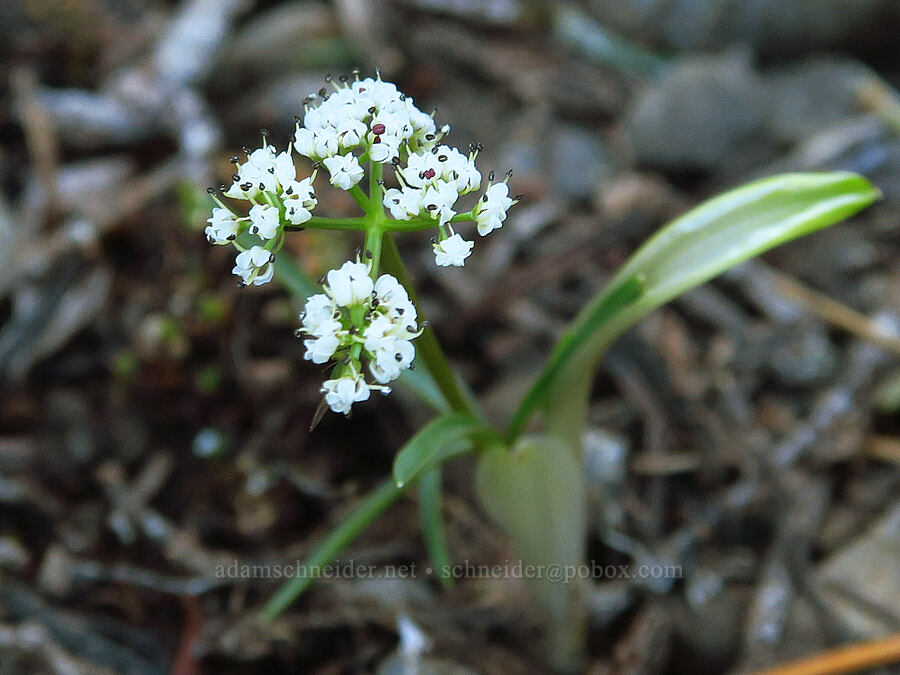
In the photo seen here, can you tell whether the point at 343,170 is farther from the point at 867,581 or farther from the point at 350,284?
the point at 867,581

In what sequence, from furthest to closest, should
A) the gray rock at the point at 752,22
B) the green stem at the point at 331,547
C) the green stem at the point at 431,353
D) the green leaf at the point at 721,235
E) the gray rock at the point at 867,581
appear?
the gray rock at the point at 752,22, the gray rock at the point at 867,581, the green stem at the point at 331,547, the green leaf at the point at 721,235, the green stem at the point at 431,353

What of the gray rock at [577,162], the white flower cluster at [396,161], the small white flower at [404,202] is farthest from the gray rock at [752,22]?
the small white flower at [404,202]

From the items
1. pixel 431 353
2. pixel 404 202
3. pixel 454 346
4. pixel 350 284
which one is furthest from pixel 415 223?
pixel 454 346

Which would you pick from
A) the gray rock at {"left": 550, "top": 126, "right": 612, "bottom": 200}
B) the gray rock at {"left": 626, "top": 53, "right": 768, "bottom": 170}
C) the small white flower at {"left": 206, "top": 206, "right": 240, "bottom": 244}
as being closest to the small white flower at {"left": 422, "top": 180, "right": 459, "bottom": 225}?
the small white flower at {"left": 206, "top": 206, "right": 240, "bottom": 244}

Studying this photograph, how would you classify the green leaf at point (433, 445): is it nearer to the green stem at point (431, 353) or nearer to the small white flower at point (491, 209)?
the green stem at point (431, 353)

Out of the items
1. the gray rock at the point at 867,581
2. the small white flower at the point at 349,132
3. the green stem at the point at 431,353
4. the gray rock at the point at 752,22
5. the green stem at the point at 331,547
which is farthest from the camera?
the gray rock at the point at 752,22

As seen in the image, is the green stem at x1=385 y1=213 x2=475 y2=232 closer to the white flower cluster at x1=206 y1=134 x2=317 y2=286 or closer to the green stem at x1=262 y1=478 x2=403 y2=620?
the white flower cluster at x1=206 y1=134 x2=317 y2=286

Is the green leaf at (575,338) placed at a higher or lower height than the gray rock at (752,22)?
A: lower
